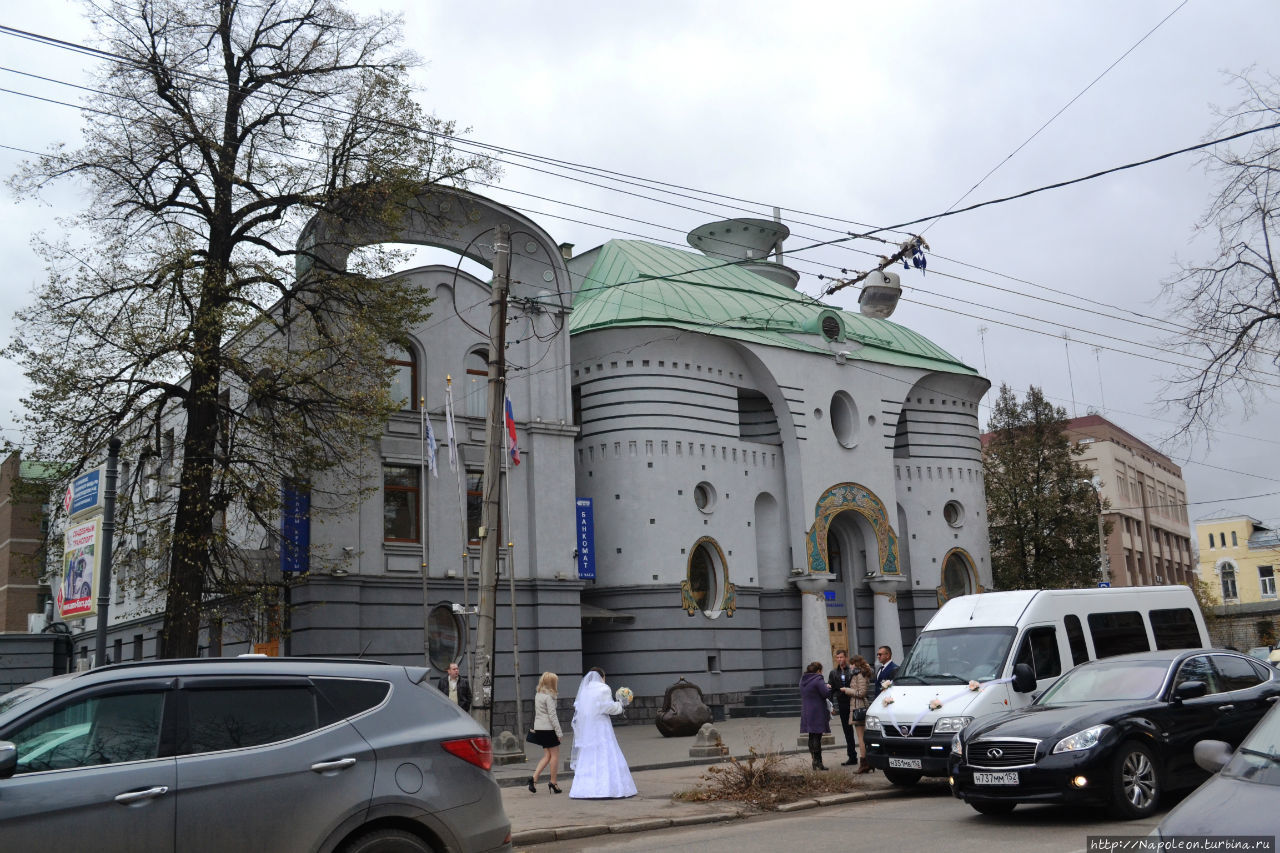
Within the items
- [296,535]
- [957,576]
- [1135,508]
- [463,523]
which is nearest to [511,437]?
[463,523]

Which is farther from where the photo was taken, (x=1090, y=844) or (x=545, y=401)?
(x=545, y=401)

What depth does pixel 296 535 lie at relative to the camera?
2508 cm

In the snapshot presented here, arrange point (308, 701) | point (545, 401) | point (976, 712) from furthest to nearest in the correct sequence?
point (545, 401)
point (976, 712)
point (308, 701)

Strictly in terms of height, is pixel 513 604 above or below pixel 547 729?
above

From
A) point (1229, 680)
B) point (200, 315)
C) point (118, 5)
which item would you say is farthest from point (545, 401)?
point (1229, 680)

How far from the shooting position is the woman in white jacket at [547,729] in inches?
615

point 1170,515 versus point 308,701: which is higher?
point 1170,515

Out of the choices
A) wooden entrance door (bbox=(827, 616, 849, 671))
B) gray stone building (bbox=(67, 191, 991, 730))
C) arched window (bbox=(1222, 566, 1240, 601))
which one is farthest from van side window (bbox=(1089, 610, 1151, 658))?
arched window (bbox=(1222, 566, 1240, 601))

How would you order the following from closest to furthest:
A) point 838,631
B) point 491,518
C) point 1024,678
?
point 1024,678
point 491,518
point 838,631

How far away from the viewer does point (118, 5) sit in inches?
808

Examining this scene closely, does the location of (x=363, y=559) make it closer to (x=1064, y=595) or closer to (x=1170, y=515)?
(x=1064, y=595)

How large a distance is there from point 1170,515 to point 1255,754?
3479 inches

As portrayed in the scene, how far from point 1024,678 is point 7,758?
11508 millimetres

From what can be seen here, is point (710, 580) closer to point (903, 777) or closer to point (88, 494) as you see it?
point (903, 777)
